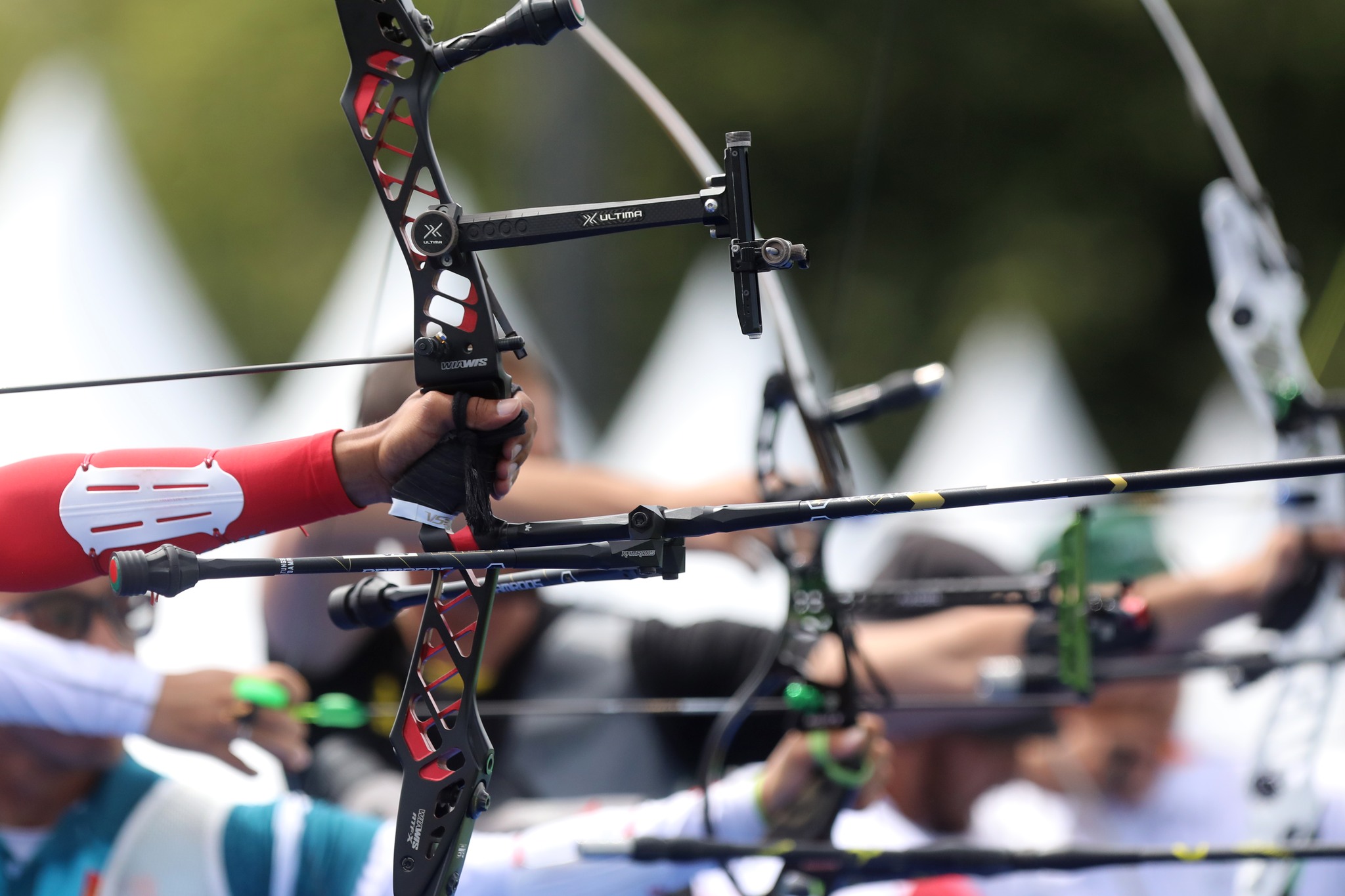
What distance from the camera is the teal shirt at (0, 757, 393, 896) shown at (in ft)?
5.77

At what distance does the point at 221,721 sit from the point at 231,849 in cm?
22

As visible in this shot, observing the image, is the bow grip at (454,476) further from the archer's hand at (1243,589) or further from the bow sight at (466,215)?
the archer's hand at (1243,589)

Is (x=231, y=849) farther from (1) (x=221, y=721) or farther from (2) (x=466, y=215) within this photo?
(2) (x=466, y=215)

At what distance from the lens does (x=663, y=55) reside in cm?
491

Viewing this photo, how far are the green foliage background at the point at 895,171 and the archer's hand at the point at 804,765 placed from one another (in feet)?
5.75

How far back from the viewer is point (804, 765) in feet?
6.01

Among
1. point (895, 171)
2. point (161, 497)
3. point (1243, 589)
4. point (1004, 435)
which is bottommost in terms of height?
point (161, 497)

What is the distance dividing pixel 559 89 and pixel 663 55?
101 centimetres

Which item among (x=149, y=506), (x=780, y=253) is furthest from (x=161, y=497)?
(x=780, y=253)

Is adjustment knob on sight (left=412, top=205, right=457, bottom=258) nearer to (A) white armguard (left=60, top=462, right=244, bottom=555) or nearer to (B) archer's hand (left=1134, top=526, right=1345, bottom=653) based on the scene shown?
(A) white armguard (left=60, top=462, right=244, bottom=555)

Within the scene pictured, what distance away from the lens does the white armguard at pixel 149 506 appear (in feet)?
4.09

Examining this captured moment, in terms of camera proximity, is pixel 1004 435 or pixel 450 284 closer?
pixel 450 284

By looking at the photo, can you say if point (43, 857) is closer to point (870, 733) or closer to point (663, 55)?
point (870, 733)

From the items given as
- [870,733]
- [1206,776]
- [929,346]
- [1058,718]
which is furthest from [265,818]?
[929,346]
